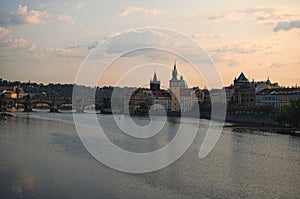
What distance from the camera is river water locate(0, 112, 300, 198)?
10.9 meters

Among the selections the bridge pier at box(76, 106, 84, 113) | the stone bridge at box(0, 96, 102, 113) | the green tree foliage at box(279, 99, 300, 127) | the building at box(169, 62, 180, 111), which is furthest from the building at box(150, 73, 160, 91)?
the green tree foliage at box(279, 99, 300, 127)

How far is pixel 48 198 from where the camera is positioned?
1023cm

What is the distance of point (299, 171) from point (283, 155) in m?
3.20

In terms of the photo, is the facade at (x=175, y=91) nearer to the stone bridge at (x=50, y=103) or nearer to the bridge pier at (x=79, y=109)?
the stone bridge at (x=50, y=103)

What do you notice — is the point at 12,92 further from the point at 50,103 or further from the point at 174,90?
the point at 174,90

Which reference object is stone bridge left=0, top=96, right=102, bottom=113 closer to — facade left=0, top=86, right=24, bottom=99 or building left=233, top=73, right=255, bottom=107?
facade left=0, top=86, right=24, bottom=99

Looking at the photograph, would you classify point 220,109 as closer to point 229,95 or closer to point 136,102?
point 229,95

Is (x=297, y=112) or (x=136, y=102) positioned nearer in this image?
(x=297, y=112)

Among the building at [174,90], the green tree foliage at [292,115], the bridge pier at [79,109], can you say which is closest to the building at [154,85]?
the building at [174,90]

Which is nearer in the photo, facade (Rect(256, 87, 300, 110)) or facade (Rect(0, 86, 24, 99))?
facade (Rect(256, 87, 300, 110))

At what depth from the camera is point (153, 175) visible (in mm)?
12914

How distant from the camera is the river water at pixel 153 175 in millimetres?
10938

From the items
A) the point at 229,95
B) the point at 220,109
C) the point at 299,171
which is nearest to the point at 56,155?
the point at 299,171

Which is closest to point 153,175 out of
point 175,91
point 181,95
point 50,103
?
point 50,103
